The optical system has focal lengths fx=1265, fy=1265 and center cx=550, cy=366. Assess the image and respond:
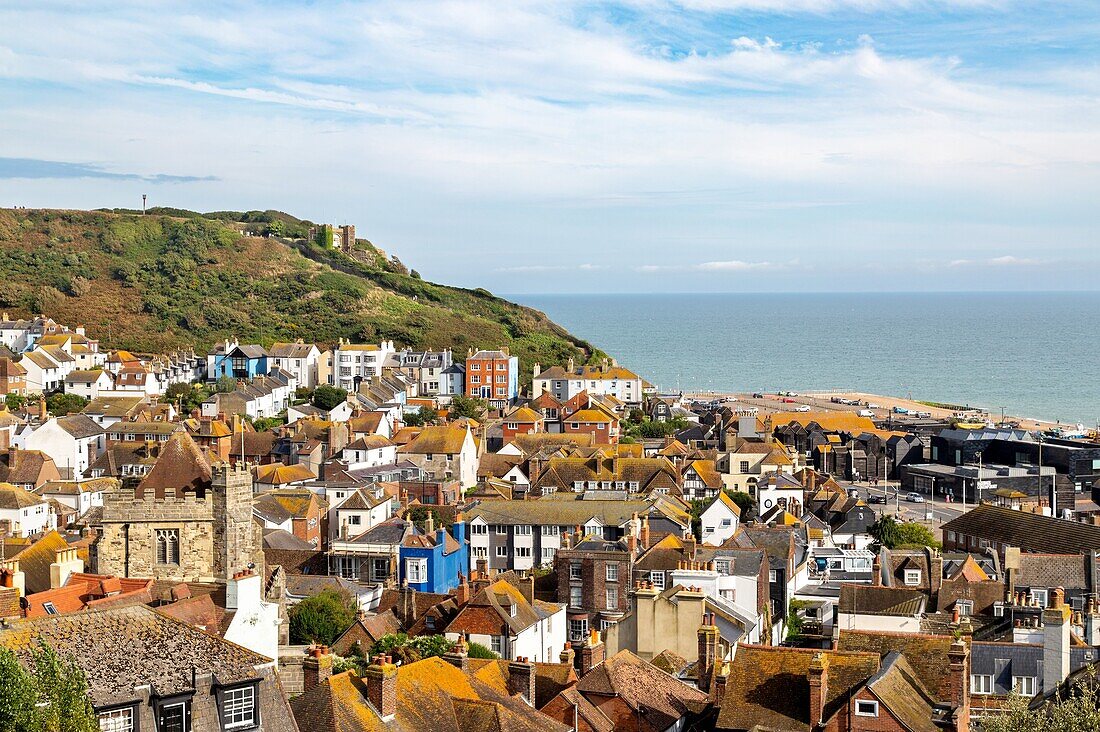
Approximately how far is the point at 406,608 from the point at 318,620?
256cm

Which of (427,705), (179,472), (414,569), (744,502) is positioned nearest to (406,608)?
(414,569)

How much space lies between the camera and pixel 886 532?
50.8 m

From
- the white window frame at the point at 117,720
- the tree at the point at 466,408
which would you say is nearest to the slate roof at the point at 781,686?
the white window frame at the point at 117,720

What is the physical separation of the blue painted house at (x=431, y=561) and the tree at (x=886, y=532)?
55.5 ft

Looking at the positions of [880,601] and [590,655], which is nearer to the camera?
[590,655]

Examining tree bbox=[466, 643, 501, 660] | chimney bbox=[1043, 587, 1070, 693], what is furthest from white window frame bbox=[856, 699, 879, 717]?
tree bbox=[466, 643, 501, 660]

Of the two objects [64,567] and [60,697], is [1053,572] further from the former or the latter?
[60,697]

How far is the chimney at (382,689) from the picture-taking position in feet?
57.7

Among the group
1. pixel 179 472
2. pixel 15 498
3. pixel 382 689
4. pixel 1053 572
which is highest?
pixel 179 472

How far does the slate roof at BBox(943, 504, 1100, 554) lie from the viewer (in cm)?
4544

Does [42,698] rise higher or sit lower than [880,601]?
higher

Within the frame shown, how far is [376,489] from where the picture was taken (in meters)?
53.9

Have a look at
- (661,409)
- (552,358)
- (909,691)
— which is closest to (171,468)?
(909,691)

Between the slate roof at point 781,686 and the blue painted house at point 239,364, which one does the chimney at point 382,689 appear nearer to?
the slate roof at point 781,686
